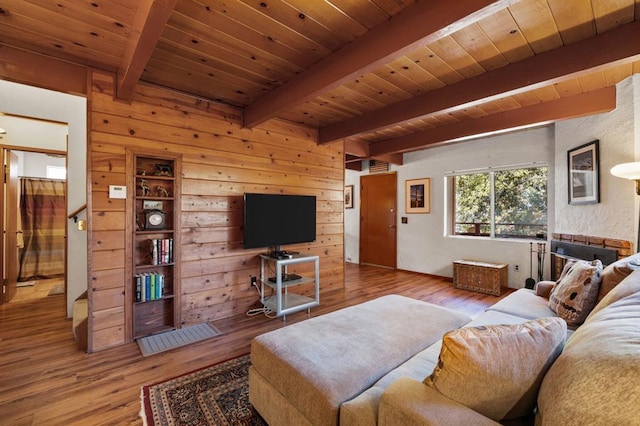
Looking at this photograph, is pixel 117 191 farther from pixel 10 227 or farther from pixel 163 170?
pixel 10 227

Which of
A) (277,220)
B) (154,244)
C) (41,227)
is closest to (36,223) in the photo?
(41,227)

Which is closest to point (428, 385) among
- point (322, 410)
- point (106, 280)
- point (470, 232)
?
point (322, 410)

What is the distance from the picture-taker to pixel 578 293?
6.14ft

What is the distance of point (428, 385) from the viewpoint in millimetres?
989

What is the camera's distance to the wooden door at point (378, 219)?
19.8ft

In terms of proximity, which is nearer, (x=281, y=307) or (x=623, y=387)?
(x=623, y=387)

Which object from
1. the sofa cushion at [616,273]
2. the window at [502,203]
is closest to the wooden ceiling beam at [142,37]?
the sofa cushion at [616,273]

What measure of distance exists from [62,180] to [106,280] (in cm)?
409

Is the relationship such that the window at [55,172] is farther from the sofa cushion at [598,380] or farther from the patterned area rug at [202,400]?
the sofa cushion at [598,380]

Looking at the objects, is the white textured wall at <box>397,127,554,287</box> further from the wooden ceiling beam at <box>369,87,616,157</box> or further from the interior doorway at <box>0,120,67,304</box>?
the interior doorway at <box>0,120,67,304</box>

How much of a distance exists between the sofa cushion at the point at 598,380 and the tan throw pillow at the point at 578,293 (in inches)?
46.6

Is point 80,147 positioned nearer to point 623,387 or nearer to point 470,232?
point 623,387

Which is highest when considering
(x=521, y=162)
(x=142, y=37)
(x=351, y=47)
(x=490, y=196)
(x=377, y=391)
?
(x=351, y=47)

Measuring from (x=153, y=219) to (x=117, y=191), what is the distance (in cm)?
39
